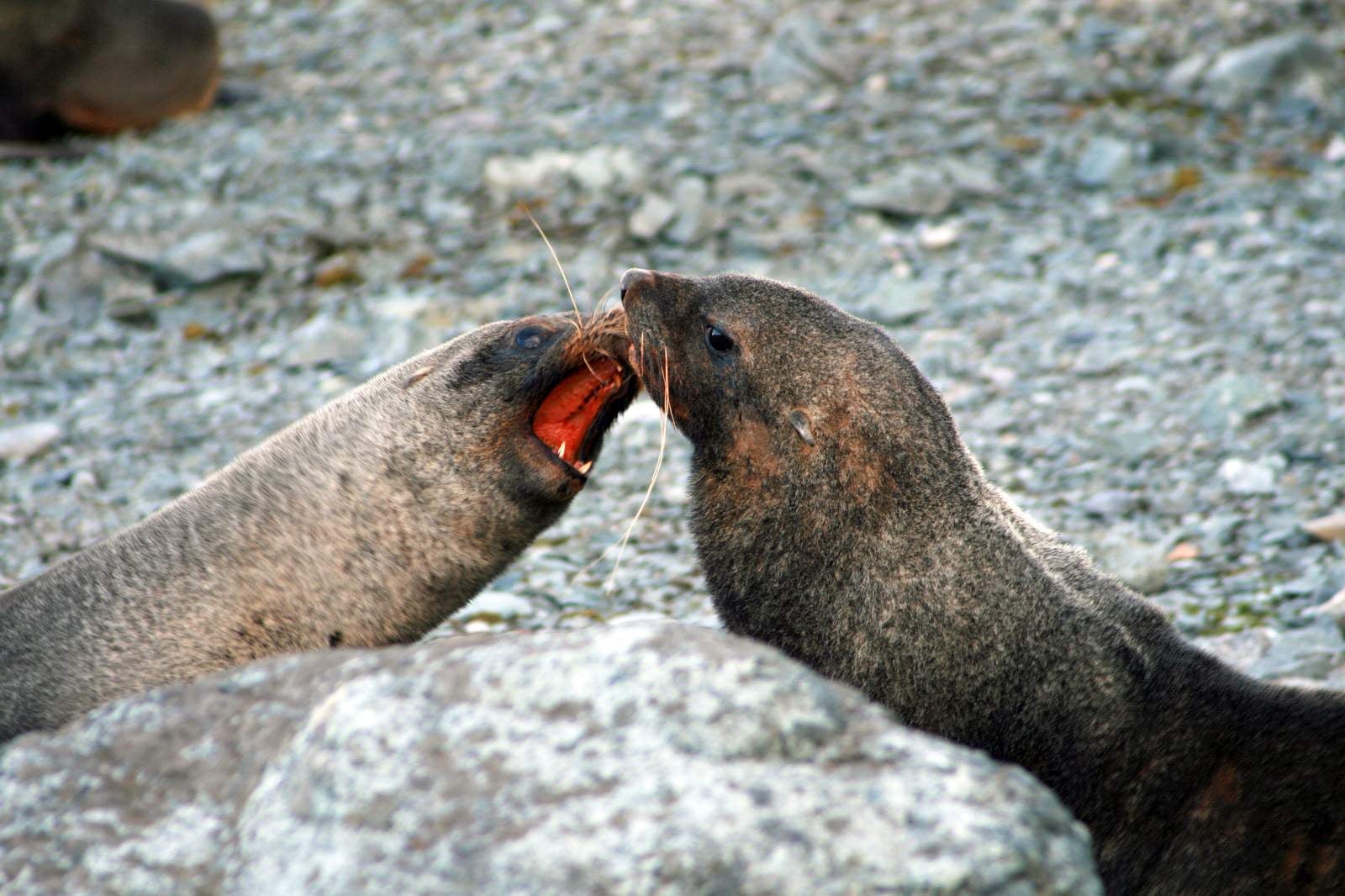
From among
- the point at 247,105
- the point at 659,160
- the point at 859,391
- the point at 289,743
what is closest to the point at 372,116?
the point at 247,105

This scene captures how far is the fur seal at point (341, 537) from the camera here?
4.80 meters

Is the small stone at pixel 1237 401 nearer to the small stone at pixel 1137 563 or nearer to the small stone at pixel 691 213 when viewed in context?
the small stone at pixel 1137 563

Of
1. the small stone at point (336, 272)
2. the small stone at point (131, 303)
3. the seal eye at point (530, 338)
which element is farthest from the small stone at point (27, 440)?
the seal eye at point (530, 338)

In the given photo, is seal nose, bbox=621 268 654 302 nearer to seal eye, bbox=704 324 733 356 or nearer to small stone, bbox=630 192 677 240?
seal eye, bbox=704 324 733 356

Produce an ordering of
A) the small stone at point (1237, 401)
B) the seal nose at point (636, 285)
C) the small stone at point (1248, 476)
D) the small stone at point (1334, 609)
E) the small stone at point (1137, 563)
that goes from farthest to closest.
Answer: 1. the small stone at point (1237, 401)
2. the small stone at point (1248, 476)
3. the small stone at point (1137, 563)
4. the small stone at point (1334, 609)
5. the seal nose at point (636, 285)

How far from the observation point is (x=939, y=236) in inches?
374

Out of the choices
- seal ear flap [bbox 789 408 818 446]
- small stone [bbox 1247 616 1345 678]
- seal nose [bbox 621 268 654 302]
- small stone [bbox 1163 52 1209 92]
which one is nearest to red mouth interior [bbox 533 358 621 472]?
seal nose [bbox 621 268 654 302]

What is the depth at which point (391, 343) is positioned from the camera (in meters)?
8.76

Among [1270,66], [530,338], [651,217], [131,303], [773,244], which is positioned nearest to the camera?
[530,338]

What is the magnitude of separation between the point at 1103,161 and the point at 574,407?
235 inches

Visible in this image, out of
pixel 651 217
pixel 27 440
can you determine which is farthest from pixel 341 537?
pixel 651 217

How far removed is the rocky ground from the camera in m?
6.98

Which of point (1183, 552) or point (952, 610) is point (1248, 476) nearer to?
point (1183, 552)

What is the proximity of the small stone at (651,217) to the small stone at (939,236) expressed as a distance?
1.60 m
